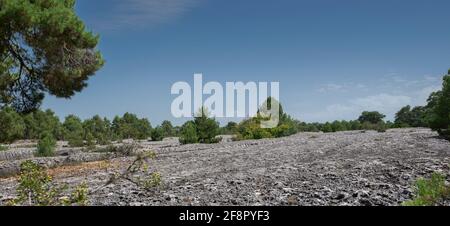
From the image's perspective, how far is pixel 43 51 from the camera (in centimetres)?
1385

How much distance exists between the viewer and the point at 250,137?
39656 mm

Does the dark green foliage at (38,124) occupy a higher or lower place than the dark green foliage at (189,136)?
higher

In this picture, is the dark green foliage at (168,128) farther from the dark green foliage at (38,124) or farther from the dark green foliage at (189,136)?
the dark green foliage at (189,136)

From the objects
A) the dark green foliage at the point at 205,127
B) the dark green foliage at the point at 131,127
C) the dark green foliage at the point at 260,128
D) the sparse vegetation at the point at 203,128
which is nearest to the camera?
the sparse vegetation at the point at 203,128

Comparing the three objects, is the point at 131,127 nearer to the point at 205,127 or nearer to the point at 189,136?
the point at 205,127

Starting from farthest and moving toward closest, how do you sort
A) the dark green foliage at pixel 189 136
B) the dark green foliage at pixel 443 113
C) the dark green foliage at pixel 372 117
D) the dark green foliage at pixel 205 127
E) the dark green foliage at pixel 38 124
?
the dark green foliage at pixel 372 117
the dark green foliage at pixel 38 124
the dark green foliage at pixel 205 127
the dark green foliage at pixel 189 136
the dark green foliage at pixel 443 113

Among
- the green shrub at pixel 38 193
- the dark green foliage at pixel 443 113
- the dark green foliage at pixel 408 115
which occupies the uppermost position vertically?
the dark green foliage at pixel 408 115

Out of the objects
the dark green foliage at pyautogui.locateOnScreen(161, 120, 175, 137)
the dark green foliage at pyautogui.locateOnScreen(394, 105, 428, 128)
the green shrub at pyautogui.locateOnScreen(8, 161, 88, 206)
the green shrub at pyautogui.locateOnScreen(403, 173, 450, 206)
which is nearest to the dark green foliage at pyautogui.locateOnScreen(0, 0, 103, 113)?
the green shrub at pyautogui.locateOnScreen(8, 161, 88, 206)

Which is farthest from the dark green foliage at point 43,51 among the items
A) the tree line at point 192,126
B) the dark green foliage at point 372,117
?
the dark green foliage at point 372,117

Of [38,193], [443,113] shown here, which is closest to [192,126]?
[443,113]

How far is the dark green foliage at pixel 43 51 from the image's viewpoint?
1168cm
